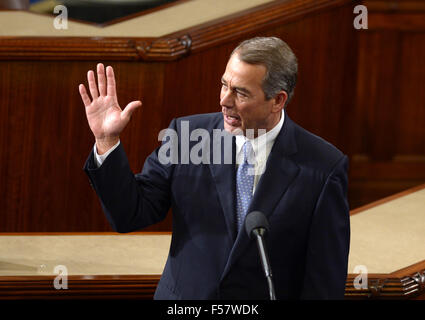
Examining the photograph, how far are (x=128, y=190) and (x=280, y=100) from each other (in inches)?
12.9

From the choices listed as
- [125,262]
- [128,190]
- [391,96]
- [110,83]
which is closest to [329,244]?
[128,190]

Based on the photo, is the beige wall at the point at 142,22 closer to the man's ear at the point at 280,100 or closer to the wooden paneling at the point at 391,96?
the wooden paneling at the point at 391,96

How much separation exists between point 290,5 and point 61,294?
1343 mm

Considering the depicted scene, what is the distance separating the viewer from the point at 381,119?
3834 millimetres

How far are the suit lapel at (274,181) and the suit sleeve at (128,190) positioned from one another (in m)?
0.17

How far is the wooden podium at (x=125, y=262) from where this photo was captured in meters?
1.89

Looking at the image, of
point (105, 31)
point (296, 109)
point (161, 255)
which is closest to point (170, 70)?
point (105, 31)

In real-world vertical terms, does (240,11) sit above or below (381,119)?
above

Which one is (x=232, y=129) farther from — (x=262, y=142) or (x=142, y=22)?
(x=142, y=22)

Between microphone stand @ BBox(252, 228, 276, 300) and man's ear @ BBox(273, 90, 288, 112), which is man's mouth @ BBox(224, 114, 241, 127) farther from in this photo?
microphone stand @ BBox(252, 228, 276, 300)

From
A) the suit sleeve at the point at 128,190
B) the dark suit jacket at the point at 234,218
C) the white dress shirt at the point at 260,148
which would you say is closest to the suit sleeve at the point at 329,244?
the dark suit jacket at the point at 234,218

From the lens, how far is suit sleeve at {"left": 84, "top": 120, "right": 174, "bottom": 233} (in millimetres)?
1461

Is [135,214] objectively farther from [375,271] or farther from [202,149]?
[375,271]

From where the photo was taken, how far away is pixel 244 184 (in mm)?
1558
